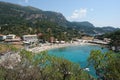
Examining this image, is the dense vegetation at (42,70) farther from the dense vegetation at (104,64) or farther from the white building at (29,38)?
the white building at (29,38)

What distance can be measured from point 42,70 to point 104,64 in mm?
4782

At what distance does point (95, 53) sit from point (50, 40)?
245 feet

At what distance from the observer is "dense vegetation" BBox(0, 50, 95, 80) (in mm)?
16781

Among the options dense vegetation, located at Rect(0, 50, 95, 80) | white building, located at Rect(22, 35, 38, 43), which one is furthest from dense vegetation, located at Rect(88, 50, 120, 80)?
white building, located at Rect(22, 35, 38, 43)

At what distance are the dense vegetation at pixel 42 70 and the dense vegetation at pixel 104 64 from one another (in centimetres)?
123

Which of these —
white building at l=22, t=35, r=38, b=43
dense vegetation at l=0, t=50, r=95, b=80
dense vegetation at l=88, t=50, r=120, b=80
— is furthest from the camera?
white building at l=22, t=35, r=38, b=43

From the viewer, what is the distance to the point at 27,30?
101188mm

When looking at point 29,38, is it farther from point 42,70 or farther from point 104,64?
point 104,64

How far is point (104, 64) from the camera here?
15.3 meters

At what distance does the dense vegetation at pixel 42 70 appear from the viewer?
55.1 ft

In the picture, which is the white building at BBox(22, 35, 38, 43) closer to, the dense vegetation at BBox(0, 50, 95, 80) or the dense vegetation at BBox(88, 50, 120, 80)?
the dense vegetation at BBox(0, 50, 95, 80)

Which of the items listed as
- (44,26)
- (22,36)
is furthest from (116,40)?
(44,26)

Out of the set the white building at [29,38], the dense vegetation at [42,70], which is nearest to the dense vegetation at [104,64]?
the dense vegetation at [42,70]

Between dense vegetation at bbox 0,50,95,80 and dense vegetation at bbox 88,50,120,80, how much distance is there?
1233mm
